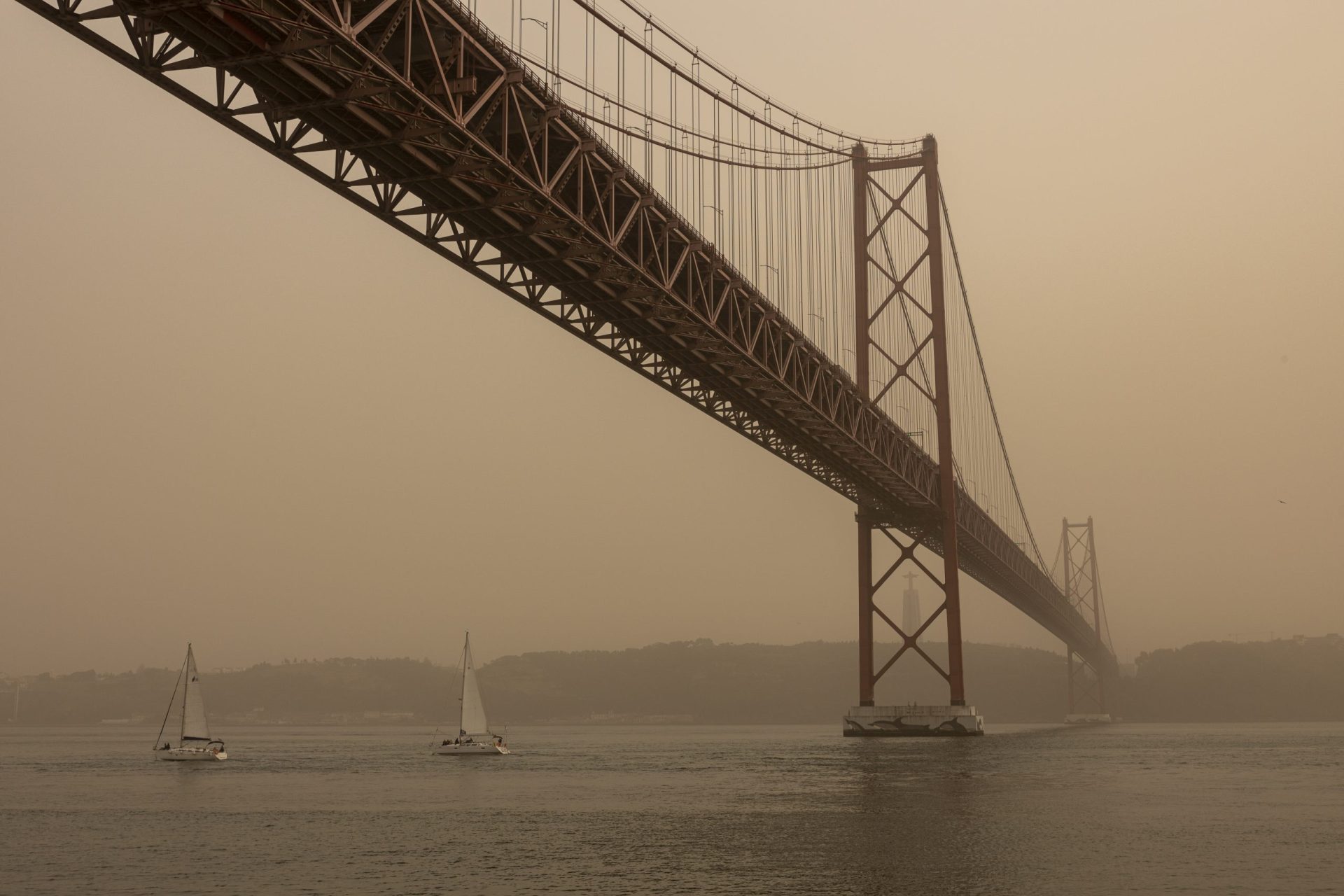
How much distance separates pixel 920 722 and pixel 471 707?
21448 mm

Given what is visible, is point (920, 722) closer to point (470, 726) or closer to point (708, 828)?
point (470, 726)

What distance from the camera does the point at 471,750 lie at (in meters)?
68.1

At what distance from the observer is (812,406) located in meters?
43.3

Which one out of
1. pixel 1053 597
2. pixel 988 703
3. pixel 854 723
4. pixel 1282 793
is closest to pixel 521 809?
pixel 1282 793

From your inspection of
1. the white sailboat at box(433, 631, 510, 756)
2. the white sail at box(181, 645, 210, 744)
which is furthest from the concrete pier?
the white sail at box(181, 645, 210, 744)

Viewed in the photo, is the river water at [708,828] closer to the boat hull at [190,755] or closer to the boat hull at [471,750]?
the boat hull at [190,755]

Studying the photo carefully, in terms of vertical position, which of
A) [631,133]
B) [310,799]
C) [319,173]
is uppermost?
[631,133]

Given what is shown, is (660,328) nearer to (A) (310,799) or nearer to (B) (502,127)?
(B) (502,127)

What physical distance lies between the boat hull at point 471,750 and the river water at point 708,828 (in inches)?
520

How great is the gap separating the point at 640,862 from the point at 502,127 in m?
11.9

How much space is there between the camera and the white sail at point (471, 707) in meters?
65.5

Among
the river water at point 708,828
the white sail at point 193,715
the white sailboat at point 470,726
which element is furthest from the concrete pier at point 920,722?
the white sail at point 193,715

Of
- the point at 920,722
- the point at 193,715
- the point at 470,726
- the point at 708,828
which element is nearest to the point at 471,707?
the point at 470,726

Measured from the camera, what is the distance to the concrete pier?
58688 millimetres
